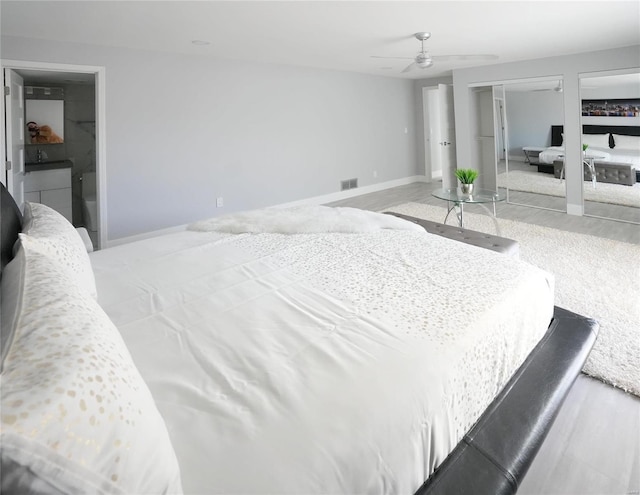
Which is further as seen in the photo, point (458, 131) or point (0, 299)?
point (458, 131)

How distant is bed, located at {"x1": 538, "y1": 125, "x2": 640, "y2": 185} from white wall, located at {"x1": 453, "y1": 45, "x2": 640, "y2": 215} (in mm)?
161

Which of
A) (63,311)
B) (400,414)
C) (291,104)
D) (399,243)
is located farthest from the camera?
(291,104)

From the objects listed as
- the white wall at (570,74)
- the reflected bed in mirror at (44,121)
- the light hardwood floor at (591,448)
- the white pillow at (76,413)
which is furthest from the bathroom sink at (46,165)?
the white wall at (570,74)

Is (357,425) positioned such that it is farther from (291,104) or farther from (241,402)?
(291,104)

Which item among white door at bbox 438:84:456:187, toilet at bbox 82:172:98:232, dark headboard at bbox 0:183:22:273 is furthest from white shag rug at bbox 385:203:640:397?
toilet at bbox 82:172:98:232

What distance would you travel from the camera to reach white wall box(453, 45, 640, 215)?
483 centimetres

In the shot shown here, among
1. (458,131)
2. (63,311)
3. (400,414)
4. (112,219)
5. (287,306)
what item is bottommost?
(400,414)

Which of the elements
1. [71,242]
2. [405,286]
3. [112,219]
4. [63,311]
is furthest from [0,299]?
[112,219]

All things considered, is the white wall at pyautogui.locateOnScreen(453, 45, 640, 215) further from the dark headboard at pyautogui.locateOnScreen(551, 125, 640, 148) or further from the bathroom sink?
the bathroom sink

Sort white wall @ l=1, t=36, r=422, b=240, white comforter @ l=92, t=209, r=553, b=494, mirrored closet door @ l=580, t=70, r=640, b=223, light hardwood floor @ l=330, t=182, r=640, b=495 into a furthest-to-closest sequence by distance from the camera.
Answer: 1. mirrored closet door @ l=580, t=70, r=640, b=223
2. white wall @ l=1, t=36, r=422, b=240
3. light hardwood floor @ l=330, t=182, r=640, b=495
4. white comforter @ l=92, t=209, r=553, b=494

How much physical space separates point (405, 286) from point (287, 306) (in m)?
0.49

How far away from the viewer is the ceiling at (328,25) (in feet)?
9.89

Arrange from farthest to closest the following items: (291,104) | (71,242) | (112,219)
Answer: (291,104) → (112,219) → (71,242)

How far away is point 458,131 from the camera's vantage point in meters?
6.78
